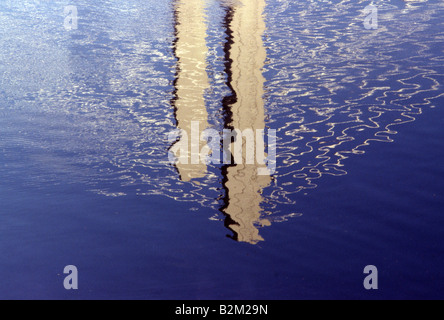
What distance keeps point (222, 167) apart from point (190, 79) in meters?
2.32

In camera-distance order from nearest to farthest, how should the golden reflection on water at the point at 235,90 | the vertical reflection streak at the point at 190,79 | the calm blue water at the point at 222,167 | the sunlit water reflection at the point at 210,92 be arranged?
the calm blue water at the point at 222,167
the golden reflection on water at the point at 235,90
the sunlit water reflection at the point at 210,92
the vertical reflection streak at the point at 190,79

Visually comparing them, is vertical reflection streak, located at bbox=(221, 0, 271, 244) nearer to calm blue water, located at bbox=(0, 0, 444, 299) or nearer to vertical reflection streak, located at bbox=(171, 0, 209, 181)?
calm blue water, located at bbox=(0, 0, 444, 299)

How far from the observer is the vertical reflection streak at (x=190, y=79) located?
209 inches

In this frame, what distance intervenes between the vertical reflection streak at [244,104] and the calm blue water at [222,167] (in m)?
0.02

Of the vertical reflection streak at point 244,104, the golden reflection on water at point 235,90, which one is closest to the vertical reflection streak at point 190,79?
the golden reflection on water at point 235,90

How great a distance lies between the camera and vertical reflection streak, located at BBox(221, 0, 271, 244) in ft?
13.9

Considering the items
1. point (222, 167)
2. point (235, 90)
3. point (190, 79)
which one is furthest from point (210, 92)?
point (222, 167)

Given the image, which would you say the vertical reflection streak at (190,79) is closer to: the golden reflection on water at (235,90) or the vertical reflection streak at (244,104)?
the golden reflection on water at (235,90)

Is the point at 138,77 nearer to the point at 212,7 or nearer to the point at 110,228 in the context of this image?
the point at 110,228

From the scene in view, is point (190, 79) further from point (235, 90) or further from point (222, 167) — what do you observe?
point (222, 167)

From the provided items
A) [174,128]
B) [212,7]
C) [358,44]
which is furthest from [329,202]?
[212,7]

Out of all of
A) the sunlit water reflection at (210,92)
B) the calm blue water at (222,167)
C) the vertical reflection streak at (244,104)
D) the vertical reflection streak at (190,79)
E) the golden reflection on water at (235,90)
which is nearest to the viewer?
the calm blue water at (222,167)

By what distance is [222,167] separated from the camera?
5.02 meters

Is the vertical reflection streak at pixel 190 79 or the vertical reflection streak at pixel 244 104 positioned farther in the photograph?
the vertical reflection streak at pixel 190 79
